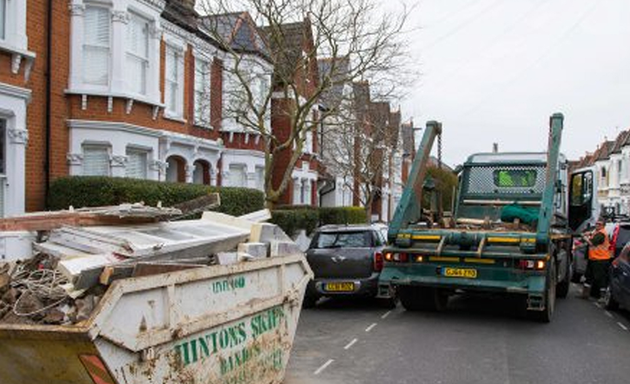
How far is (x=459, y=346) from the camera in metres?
8.45

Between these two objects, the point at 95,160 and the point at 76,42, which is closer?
the point at 76,42

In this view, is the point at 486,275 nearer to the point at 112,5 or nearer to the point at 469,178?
the point at 469,178

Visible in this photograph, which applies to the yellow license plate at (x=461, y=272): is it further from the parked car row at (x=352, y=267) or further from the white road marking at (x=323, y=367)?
the white road marking at (x=323, y=367)

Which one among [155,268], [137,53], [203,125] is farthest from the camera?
[203,125]

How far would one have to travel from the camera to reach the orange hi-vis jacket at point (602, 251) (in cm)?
1310

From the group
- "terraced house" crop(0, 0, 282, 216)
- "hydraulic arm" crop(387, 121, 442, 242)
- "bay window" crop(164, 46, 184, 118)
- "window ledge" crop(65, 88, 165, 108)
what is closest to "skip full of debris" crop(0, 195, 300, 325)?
"hydraulic arm" crop(387, 121, 442, 242)

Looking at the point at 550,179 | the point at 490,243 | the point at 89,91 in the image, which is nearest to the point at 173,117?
the point at 89,91

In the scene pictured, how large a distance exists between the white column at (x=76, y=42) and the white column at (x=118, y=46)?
659 millimetres

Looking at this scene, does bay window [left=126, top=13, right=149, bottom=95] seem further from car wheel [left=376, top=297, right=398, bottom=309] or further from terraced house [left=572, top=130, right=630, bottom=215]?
terraced house [left=572, top=130, right=630, bottom=215]

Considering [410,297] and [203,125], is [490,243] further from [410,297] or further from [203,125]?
[203,125]

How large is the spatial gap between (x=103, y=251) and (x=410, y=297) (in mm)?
7015

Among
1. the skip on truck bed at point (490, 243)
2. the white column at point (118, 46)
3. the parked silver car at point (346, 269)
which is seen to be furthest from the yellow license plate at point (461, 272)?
the white column at point (118, 46)

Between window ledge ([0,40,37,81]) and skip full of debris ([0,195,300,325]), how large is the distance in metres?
6.94

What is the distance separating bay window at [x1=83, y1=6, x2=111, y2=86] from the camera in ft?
47.6
